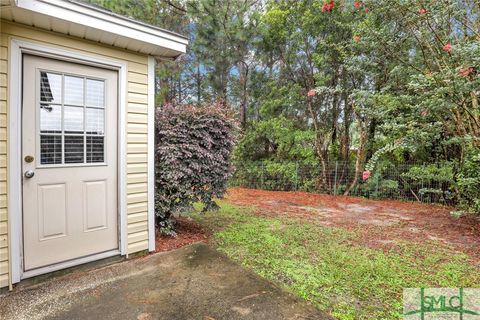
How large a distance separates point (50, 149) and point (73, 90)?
0.60 m

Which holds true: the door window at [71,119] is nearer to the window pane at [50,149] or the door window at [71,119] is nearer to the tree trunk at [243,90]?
the window pane at [50,149]

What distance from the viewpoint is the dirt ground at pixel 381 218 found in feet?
12.0

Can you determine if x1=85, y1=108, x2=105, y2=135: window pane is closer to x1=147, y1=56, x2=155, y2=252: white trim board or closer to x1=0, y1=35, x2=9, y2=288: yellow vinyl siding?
x1=147, y1=56, x2=155, y2=252: white trim board

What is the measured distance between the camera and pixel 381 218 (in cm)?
488

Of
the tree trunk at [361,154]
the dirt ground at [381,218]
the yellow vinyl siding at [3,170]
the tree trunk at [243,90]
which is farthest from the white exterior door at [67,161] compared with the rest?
the tree trunk at [243,90]

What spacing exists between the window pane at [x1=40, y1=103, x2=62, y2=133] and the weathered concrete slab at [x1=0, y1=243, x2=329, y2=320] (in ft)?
4.49

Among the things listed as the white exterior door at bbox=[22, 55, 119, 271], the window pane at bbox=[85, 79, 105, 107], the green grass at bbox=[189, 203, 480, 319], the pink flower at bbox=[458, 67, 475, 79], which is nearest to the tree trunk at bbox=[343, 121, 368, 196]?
the green grass at bbox=[189, 203, 480, 319]

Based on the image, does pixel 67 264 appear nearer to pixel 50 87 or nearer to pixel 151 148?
pixel 151 148

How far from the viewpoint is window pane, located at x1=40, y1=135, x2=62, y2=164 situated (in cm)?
236

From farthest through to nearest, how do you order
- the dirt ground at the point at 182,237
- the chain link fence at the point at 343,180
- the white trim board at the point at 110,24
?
the chain link fence at the point at 343,180, the dirt ground at the point at 182,237, the white trim board at the point at 110,24

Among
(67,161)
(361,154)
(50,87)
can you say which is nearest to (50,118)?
(50,87)

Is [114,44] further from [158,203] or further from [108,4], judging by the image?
[108,4]

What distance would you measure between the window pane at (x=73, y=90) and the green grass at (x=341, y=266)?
2.26m

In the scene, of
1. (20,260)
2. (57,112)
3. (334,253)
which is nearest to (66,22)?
(57,112)
